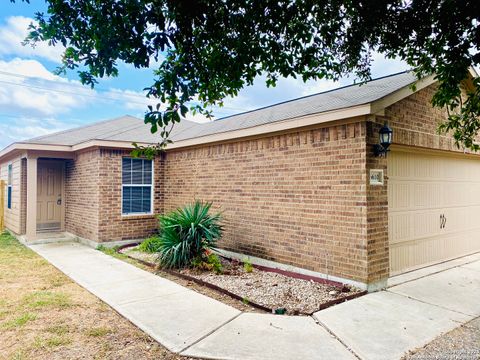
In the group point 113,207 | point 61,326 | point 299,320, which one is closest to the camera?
point 61,326

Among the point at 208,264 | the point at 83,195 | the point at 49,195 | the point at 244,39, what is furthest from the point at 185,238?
the point at 49,195

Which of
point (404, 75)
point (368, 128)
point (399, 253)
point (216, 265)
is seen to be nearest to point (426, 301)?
point (399, 253)

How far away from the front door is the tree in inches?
332

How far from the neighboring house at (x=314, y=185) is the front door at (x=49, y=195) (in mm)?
553

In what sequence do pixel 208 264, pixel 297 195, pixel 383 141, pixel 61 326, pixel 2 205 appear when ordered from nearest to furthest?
pixel 61 326
pixel 383 141
pixel 297 195
pixel 208 264
pixel 2 205

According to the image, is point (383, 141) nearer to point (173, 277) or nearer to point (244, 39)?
point (244, 39)

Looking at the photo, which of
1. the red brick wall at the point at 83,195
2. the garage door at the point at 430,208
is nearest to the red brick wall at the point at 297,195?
the garage door at the point at 430,208

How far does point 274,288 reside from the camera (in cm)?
534

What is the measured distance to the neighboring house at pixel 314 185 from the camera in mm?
5270

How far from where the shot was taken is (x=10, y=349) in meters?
3.40

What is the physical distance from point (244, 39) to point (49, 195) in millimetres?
9741

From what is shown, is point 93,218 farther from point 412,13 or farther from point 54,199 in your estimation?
point 412,13

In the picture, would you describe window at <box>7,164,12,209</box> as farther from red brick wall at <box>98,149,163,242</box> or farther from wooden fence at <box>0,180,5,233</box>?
red brick wall at <box>98,149,163,242</box>

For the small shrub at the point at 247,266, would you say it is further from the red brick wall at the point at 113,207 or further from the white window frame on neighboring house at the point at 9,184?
the white window frame on neighboring house at the point at 9,184
